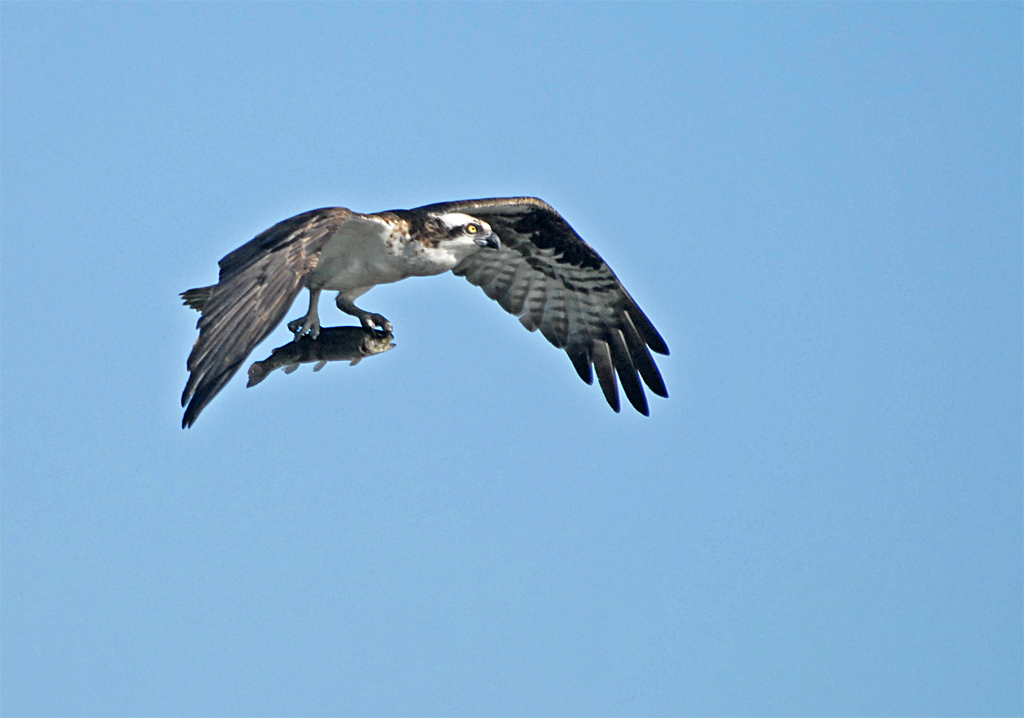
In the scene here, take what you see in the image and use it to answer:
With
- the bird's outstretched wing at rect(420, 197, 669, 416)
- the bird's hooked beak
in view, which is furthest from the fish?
the bird's outstretched wing at rect(420, 197, 669, 416)

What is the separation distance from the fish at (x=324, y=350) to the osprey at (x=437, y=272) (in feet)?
0.62

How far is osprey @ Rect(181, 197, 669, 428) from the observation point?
1177 cm

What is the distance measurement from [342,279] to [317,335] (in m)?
0.77

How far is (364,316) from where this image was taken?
14.2 m

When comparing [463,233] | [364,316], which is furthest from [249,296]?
[463,233]

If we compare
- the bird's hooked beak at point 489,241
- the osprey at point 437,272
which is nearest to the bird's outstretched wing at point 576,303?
the osprey at point 437,272

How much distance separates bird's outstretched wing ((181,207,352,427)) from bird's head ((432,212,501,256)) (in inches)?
65.0

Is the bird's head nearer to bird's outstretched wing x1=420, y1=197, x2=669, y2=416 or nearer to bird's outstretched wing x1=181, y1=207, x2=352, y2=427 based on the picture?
bird's outstretched wing x1=420, y1=197, x2=669, y2=416

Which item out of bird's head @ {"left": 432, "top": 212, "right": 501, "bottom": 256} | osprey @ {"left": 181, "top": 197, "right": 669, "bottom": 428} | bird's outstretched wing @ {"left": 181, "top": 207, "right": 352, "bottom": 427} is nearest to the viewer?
bird's outstretched wing @ {"left": 181, "top": 207, "right": 352, "bottom": 427}

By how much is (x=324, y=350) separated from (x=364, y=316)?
74 cm

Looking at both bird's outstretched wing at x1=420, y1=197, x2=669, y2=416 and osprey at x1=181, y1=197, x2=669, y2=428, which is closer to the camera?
osprey at x1=181, y1=197, x2=669, y2=428

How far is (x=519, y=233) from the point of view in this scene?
16547 mm

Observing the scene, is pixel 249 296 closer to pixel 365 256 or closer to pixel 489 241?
pixel 365 256

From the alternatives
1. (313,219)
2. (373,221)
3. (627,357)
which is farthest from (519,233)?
(313,219)
